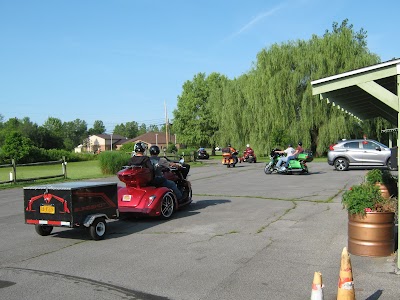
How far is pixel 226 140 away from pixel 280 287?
131 ft

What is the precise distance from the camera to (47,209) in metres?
7.54

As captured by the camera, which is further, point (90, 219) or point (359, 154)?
point (359, 154)

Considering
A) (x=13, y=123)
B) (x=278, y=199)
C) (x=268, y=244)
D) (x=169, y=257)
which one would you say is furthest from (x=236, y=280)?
(x=13, y=123)

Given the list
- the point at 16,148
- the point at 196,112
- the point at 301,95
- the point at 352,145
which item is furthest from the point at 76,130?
the point at 352,145

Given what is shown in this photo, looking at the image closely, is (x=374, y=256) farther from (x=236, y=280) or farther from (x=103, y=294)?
(x=103, y=294)

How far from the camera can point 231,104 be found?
144 feet

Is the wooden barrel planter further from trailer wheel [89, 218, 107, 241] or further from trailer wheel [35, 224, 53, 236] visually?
trailer wheel [35, 224, 53, 236]

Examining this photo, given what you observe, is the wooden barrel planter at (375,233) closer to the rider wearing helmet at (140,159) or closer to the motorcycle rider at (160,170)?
the rider wearing helmet at (140,159)

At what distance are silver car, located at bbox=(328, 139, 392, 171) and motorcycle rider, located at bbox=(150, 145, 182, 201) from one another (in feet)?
49.4

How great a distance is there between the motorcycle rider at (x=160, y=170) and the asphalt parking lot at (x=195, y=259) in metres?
0.65

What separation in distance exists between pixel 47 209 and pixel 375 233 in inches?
213

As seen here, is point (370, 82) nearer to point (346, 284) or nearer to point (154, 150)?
point (346, 284)

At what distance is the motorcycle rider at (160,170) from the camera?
9.73m

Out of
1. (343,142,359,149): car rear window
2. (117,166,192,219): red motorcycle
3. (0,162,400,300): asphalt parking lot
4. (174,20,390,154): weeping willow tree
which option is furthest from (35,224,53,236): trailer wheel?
(174,20,390,154): weeping willow tree
